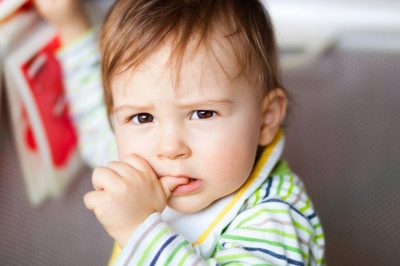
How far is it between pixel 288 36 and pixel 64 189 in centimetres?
48

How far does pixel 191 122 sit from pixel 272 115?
0.14m

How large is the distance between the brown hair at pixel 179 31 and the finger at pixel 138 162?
9 centimetres

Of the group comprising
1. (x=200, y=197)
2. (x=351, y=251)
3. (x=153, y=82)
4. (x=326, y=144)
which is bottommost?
(x=351, y=251)

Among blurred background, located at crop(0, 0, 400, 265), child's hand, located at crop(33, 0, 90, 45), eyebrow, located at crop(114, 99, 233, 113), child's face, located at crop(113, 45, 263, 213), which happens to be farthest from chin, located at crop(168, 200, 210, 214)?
child's hand, located at crop(33, 0, 90, 45)

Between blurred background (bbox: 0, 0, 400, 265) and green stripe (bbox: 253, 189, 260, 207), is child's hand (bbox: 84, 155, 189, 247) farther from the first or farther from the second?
blurred background (bbox: 0, 0, 400, 265)

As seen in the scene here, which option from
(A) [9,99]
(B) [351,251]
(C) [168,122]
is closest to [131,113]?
(C) [168,122]

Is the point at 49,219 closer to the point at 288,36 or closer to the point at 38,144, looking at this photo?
the point at 38,144

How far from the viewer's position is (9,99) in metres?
0.78

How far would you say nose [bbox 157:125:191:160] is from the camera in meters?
0.59

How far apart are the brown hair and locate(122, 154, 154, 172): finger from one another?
0.09m

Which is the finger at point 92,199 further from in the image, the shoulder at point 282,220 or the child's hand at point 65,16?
the child's hand at point 65,16

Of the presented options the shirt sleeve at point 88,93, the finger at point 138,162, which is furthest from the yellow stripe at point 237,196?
the shirt sleeve at point 88,93

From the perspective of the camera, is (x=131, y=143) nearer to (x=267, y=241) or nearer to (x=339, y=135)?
(x=267, y=241)

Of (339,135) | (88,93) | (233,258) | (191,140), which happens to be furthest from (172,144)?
(339,135)
